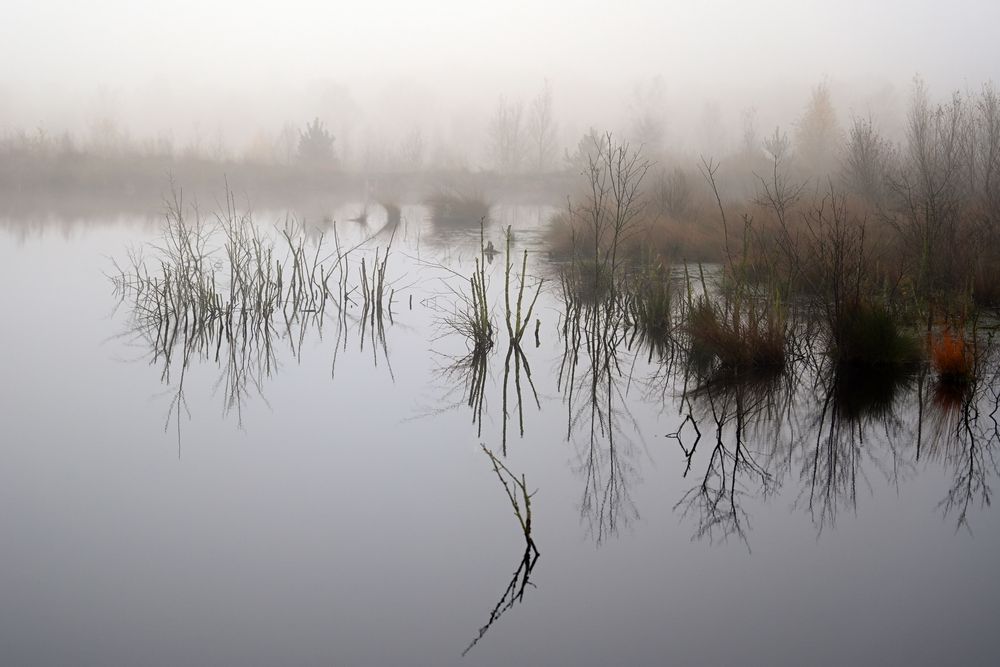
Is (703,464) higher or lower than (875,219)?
lower

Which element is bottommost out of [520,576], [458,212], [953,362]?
[520,576]

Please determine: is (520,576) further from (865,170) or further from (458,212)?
(458,212)

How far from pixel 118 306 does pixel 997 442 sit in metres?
6.28

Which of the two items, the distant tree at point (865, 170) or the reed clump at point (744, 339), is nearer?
the reed clump at point (744, 339)

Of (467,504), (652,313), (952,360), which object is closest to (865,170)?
(652,313)

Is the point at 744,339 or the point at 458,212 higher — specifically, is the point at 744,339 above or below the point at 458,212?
below

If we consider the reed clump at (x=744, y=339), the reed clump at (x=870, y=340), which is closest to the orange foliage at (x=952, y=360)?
the reed clump at (x=870, y=340)

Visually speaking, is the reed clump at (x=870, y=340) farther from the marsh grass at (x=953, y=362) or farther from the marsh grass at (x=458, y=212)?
the marsh grass at (x=458, y=212)

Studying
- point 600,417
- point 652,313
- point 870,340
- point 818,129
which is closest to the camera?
point 600,417

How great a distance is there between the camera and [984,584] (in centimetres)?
274

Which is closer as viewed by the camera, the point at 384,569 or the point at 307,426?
the point at 384,569

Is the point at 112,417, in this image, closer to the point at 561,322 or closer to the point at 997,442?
the point at 561,322

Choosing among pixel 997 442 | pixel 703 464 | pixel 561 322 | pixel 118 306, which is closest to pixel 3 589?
pixel 703 464

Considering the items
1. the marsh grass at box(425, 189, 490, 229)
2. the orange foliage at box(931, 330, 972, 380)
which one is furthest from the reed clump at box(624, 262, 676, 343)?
the marsh grass at box(425, 189, 490, 229)
